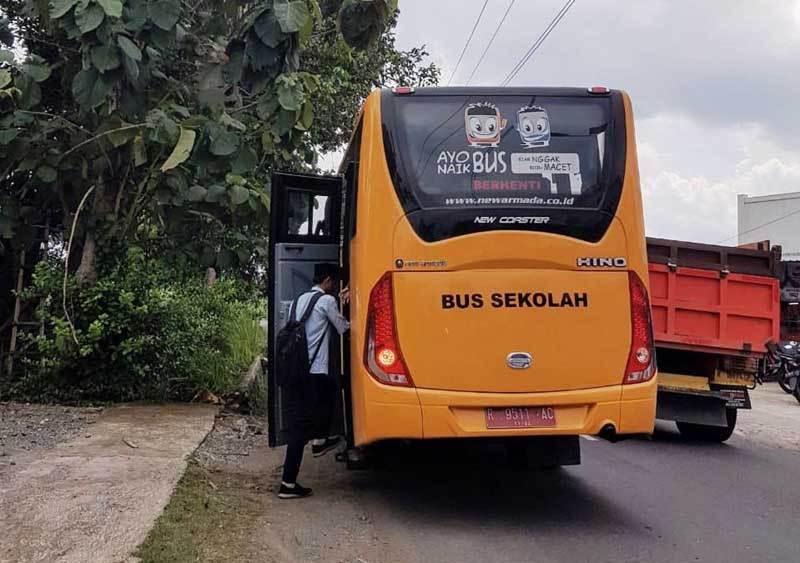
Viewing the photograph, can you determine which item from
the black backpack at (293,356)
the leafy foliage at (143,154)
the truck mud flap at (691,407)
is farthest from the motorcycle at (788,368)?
the black backpack at (293,356)

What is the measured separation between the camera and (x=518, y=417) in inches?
232

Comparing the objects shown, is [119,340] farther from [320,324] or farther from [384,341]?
[384,341]

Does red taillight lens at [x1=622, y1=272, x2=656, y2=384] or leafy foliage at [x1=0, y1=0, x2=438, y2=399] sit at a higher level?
leafy foliage at [x1=0, y1=0, x2=438, y2=399]

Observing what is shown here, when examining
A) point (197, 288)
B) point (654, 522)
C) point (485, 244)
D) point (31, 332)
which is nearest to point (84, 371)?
point (31, 332)

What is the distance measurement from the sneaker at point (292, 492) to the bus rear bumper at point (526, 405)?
1.15 m

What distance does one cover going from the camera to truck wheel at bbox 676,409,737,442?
10461 mm

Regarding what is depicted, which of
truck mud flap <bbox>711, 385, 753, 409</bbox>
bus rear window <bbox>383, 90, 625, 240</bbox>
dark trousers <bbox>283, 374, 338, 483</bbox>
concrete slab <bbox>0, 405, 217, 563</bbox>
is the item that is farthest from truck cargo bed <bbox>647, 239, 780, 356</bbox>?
concrete slab <bbox>0, 405, 217, 563</bbox>

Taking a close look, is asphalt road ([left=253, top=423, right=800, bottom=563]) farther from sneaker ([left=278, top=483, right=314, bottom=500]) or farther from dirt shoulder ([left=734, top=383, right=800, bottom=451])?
dirt shoulder ([left=734, top=383, right=800, bottom=451])

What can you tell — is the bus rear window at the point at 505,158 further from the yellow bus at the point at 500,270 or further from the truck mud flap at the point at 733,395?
the truck mud flap at the point at 733,395

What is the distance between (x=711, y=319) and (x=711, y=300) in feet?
0.74

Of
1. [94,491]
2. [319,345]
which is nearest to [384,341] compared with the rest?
[319,345]

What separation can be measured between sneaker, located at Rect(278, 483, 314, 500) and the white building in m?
24.6

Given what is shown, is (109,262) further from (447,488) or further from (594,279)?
(594,279)

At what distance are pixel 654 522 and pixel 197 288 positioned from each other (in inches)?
306
